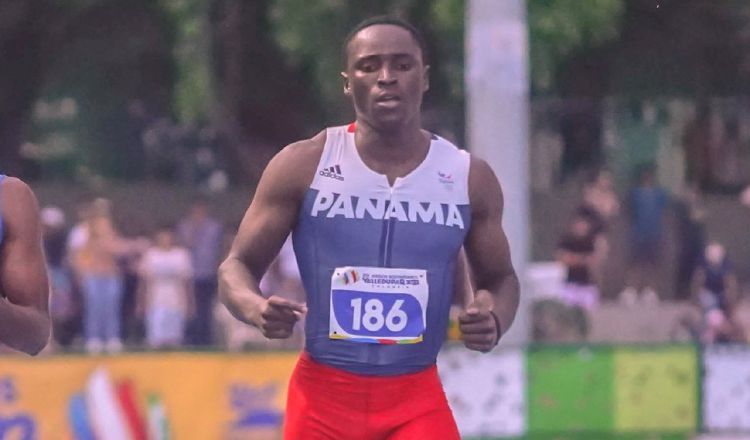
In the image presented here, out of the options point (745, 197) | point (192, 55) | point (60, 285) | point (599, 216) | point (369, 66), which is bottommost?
point (60, 285)

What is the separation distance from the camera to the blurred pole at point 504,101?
11.2 meters

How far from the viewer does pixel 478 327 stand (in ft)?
18.0

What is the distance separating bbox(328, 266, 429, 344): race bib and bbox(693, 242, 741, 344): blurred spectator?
9.64m

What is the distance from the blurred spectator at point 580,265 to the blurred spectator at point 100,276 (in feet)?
12.4

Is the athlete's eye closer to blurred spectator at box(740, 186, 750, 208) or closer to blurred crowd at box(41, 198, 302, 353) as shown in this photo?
blurred crowd at box(41, 198, 302, 353)

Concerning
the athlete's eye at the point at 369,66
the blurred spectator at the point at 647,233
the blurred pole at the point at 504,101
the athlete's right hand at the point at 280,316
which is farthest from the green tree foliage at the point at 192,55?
the athlete's right hand at the point at 280,316

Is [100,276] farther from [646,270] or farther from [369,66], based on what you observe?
[369,66]

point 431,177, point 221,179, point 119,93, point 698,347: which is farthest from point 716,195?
point 431,177

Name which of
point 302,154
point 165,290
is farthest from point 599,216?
point 302,154

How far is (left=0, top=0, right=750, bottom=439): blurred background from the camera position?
1141 cm

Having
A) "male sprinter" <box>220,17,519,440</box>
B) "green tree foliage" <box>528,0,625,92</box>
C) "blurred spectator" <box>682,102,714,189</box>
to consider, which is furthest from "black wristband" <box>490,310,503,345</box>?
"blurred spectator" <box>682,102,714,189</box>

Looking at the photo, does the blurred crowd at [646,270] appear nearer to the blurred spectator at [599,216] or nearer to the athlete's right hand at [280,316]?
the blurred spectator at [599,216]

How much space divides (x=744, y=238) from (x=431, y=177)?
564 inches

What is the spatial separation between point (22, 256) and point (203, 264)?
11192mm
